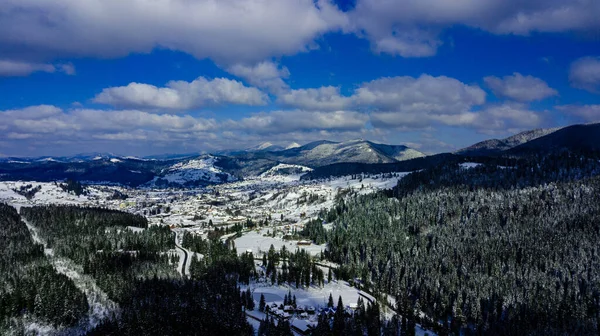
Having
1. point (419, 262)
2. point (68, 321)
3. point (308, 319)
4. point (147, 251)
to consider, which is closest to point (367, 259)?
point (419, 262)

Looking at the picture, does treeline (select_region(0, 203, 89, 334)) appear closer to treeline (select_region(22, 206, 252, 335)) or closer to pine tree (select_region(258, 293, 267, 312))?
treeline (select_region(22, 206, 252, 335))

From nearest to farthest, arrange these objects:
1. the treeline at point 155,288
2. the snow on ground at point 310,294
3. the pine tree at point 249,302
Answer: the treeline at point 155,288, the pine tree at point 249,302, the snow on ground at point 310,294

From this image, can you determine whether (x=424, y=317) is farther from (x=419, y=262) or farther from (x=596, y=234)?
(x=596, y=234)

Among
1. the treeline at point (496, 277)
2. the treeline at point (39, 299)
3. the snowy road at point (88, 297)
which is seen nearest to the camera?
the treeline at point (39, 299)

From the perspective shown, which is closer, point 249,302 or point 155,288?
point 249,302

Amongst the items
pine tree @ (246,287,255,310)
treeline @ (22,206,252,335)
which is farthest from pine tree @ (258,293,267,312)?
treeline @ (22,206,252,335)

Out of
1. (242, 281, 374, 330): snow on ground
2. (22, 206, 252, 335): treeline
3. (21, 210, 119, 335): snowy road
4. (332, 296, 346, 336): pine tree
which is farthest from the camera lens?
(242, 281, 374, 330): snow on ground

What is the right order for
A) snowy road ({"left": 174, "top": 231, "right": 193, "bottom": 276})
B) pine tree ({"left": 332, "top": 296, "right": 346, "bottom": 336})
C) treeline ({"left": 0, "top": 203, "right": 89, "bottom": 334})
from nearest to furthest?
pine tree ({"left": 332, "top": 296, "right": 346, "bottom": 336})
treeline ({"left": 0, "top": 203, "right": 89, "bottom": 334})
snowy road ({"left": 174, "top": 231, "right": 193, "bottom": 276})

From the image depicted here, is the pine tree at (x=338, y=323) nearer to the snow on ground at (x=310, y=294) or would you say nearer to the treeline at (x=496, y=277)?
the snow on ground at (x=310, y=294)

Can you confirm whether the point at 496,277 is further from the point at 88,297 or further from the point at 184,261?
the point at 88,297

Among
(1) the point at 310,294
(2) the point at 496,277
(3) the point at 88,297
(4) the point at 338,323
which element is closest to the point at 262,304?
(1) the point at 310,294

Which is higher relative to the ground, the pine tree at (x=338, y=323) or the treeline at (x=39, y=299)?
the treeline at (x=39, y=299)

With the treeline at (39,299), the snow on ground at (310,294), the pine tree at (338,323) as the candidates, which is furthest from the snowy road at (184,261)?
the pine tree at (338,323)
